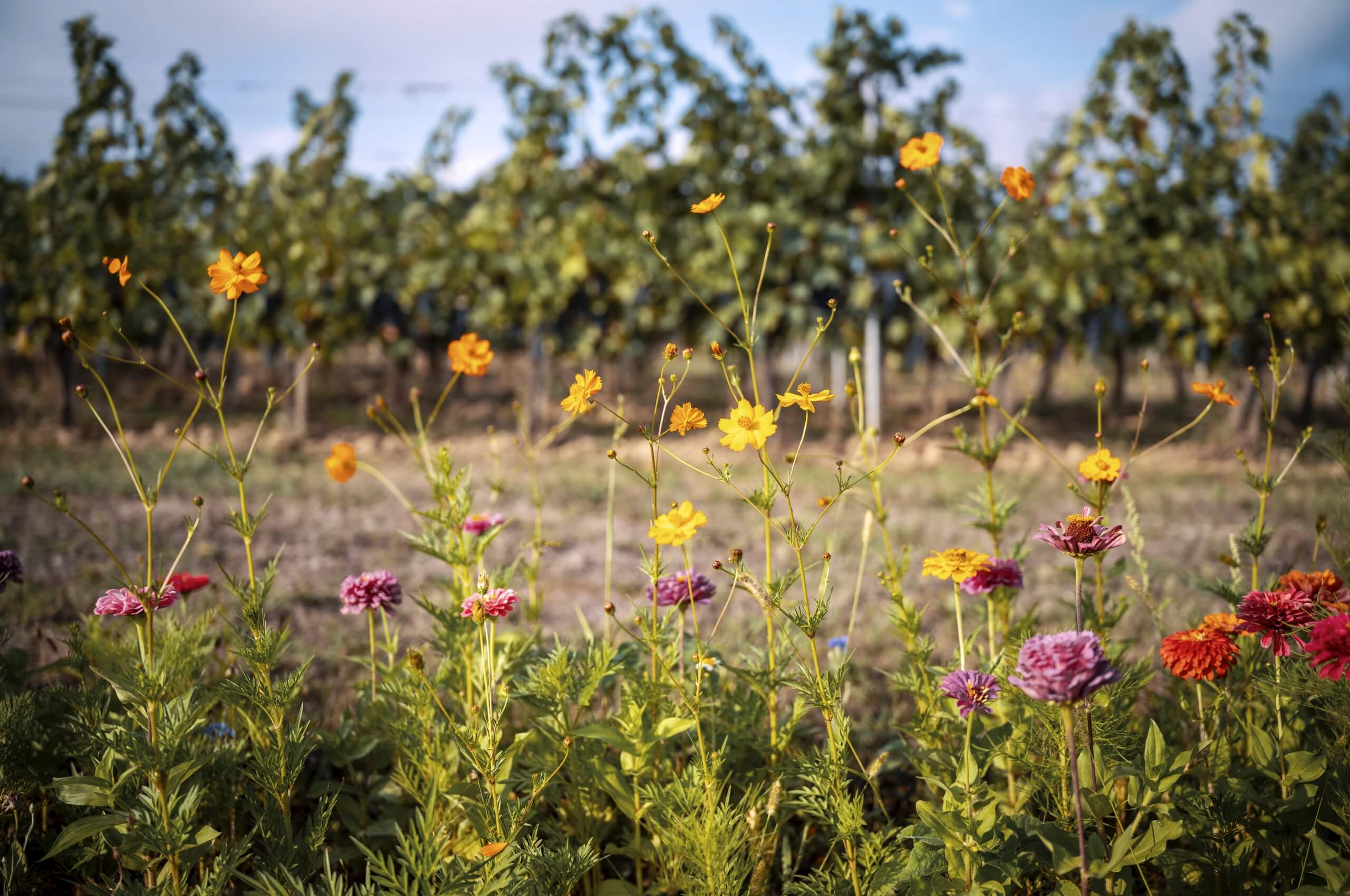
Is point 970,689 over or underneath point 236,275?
underneath

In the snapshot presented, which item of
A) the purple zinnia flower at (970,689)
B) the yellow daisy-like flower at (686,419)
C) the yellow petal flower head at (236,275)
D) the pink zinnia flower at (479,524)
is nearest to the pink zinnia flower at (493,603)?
the pink zinnia flower at (479,524)

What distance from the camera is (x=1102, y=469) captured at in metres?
1.23

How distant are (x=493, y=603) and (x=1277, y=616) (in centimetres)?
120

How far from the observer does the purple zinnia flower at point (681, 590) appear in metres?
1.37

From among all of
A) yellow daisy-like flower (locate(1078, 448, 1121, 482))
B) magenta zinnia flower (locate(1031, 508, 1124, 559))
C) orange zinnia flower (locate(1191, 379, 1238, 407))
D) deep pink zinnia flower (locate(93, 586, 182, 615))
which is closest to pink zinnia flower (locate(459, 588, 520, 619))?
deep pink zinnia flower (locate(93, 586, 182, 615))

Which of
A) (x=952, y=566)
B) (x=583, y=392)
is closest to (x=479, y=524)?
(x=583, y=392)

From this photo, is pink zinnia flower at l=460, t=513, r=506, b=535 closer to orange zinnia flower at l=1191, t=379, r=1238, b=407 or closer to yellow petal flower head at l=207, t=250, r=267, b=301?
yellow petal flower head at l=207, t=250, r=267, b=301

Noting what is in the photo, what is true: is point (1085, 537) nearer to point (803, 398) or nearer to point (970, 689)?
point (970, 689)

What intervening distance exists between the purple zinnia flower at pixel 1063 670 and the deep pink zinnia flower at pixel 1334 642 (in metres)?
0.30

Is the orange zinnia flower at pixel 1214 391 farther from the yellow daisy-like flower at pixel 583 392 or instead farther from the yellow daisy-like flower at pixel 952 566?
the yellow daisy-like flower at pixel 583 392

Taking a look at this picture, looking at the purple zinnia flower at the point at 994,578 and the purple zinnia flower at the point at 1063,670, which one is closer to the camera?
the purple zinnia flower at the point at 1063,670

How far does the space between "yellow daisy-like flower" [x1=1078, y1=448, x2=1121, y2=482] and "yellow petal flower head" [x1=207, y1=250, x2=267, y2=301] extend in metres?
1.35

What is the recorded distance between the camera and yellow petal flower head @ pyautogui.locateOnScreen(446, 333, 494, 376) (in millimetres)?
1403

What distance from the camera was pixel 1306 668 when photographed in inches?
48.1
